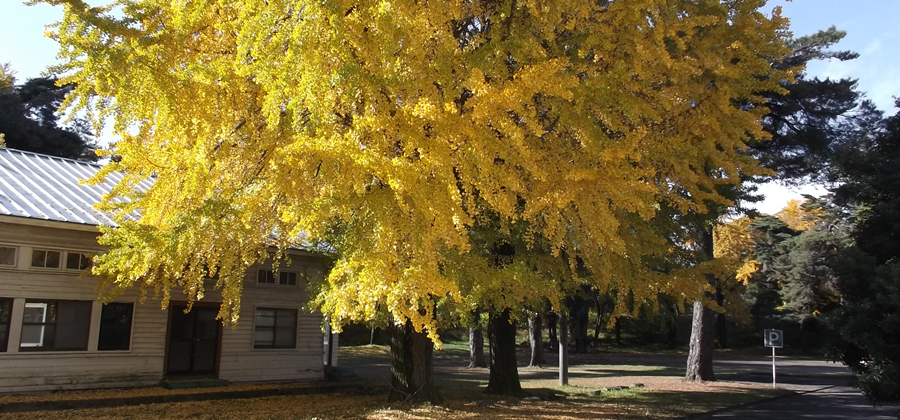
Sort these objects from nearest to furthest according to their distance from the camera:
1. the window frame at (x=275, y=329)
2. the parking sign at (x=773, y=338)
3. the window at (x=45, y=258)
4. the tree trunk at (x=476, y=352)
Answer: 1. the window at (x=45, y=258)
2. the window frame at (x=275, y=329)
3. the parking sign at (x=773, y=338)
4. the tree trunk at (x=476, y=352)

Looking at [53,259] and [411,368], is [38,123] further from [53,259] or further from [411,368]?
[411,368]

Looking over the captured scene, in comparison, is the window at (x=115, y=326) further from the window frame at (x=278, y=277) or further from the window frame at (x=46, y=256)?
the window frame at (x=278, y=277)

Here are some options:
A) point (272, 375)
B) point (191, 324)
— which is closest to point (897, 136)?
point (272, 375)

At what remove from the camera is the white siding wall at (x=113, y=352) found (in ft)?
38.9

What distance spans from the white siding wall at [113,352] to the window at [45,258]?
0.36ft

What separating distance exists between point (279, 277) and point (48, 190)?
17.4 feet

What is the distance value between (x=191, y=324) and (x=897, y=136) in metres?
15.7

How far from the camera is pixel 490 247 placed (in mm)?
11547

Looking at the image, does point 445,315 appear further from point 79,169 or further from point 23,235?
point 79,169

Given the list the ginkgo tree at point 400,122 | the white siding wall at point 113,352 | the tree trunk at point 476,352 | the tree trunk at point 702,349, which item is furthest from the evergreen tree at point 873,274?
the tree trunk at point 476,352

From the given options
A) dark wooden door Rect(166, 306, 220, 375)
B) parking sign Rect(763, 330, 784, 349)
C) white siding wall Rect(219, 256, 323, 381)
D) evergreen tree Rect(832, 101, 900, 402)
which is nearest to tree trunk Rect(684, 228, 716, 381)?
parking sign Rect(763, 330, 784, 349)

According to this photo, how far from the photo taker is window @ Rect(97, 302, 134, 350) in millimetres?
13148

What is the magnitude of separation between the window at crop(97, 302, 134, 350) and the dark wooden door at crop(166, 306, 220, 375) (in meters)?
1.00

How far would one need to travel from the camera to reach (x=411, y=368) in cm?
1199
